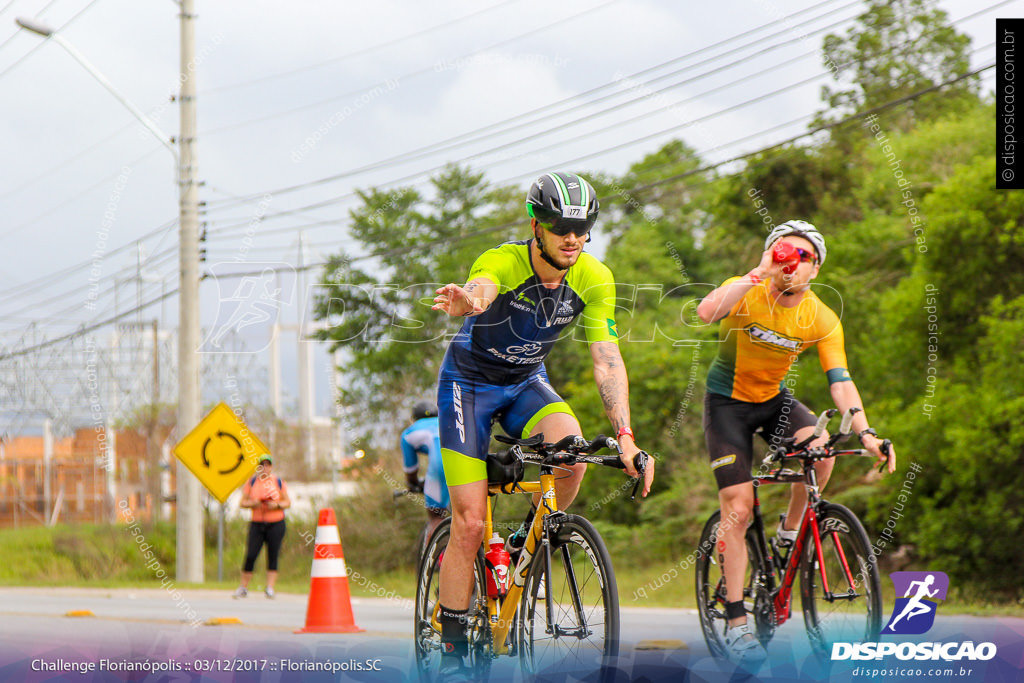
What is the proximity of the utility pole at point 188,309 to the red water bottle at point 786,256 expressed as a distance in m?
13.6

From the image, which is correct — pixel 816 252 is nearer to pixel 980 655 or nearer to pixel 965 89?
pixel 980 655

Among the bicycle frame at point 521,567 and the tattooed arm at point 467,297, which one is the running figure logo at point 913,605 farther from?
the tattooed arm at point 467,297

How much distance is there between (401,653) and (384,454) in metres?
13.9

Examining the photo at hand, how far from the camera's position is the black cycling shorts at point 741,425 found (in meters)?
5.65

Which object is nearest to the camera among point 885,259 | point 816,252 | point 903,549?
point 816,252

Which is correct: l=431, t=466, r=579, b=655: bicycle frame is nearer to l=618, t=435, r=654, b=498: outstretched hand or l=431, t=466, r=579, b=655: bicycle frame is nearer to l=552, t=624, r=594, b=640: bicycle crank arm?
l=552, t=624, r=594, b=640: bicycle crank arm

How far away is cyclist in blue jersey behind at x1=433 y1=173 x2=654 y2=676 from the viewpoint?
4.63m

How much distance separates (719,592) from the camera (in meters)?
5.69

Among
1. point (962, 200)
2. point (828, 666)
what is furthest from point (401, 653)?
point (962, 200)

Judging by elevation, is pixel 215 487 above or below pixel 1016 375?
below

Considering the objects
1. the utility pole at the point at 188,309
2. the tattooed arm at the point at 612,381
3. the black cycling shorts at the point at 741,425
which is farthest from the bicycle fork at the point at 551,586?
the utility pole at the point at 188,309

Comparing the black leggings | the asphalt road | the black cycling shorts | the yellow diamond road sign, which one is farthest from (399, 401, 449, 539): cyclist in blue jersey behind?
the yellow diamond road sign

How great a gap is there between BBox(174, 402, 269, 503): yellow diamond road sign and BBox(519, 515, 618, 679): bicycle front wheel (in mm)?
11146

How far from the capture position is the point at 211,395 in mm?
29359
